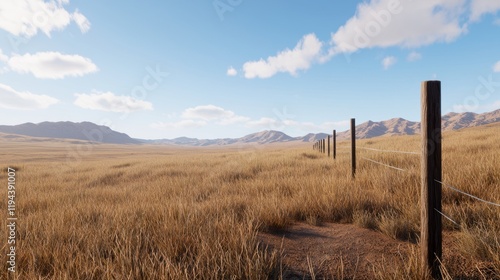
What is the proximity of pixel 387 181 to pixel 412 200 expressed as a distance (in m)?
1.12

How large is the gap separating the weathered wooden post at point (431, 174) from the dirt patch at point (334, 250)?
0.30 meters

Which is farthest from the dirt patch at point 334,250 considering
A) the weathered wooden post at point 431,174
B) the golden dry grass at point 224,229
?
the weathered wooden post at point 431,174

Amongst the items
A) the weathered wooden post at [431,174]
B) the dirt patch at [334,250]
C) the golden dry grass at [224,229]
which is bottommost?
the dirt patch at [334,250]

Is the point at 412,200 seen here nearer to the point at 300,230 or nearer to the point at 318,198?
the point at 318,198

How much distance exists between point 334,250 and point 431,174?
1333 millimetres

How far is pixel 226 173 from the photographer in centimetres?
902

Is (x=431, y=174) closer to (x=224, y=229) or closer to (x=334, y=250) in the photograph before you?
(x=334, y=250)

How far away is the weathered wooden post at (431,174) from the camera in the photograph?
237 centimetres

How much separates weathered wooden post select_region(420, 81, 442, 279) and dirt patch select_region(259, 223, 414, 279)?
0.30 m

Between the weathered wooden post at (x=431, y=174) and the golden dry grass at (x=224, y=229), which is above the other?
the weathered wooden post at (x=431, y=174)

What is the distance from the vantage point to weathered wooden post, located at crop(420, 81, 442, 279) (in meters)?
2.37

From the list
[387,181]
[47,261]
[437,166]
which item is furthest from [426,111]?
[47,261]

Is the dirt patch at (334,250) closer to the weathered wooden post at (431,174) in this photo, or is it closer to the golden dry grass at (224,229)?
the golden dry grass at (224,229)

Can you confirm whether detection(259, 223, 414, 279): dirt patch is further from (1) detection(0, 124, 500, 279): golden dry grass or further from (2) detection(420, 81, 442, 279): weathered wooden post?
(2) detection(420, 81, 442, 279): weathered wooden post
